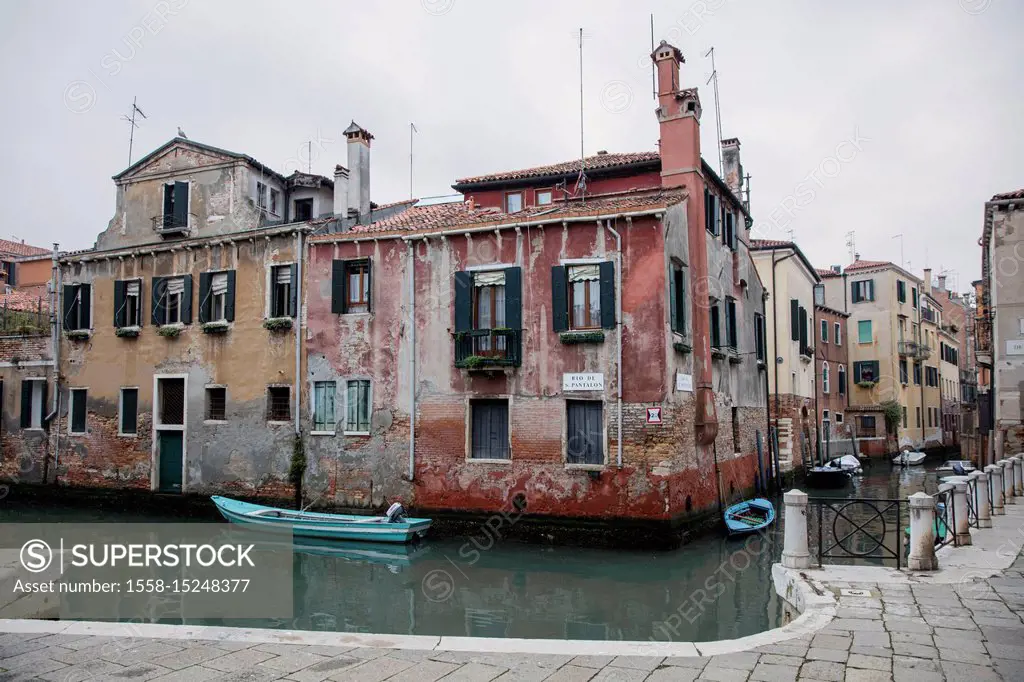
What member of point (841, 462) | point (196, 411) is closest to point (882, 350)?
point (841, 462)

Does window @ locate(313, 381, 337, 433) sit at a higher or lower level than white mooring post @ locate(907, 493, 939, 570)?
higher

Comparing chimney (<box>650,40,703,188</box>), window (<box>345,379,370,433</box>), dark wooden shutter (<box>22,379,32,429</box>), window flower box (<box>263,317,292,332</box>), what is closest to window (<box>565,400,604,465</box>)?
window (<box>345,379,370,433</box>)

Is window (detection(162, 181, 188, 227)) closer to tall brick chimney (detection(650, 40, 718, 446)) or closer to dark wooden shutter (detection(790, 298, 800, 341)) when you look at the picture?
tall brick chimney (detection(650, 40, 718, 446))

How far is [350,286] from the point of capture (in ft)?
55.1

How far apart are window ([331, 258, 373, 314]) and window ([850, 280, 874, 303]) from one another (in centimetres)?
2967

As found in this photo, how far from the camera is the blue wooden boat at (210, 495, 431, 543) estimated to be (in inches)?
563

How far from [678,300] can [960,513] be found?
648cm

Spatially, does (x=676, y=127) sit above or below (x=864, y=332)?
above

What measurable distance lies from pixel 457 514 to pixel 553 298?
4.66 m

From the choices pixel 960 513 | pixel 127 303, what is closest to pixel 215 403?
pixel 127 303

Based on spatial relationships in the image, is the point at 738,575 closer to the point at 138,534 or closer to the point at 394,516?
the point at 394,516

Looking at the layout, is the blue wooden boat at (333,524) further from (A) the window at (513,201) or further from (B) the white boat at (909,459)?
(B) the white boat at (909,459)

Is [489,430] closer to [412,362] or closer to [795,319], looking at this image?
[412,362]

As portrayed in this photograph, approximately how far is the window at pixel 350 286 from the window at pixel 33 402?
958 cm
